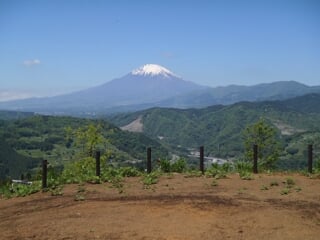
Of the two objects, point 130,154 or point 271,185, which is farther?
point 130,154

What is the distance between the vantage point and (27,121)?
15425 cm

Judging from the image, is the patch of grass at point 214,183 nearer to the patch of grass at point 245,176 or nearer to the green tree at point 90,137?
the patch of grass at point 245,176

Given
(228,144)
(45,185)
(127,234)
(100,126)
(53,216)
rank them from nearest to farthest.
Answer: (127,234) → (53,216) → (45,185) → (100,126) → (228,144)

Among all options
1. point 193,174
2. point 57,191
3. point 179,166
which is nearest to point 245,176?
point 193,174

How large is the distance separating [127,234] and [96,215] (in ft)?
6.06

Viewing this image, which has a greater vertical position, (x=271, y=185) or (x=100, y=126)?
A: (x=100, y=126)

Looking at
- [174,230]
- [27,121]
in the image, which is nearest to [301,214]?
[174,230]

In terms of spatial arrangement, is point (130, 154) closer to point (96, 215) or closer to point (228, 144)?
point (228, 144)

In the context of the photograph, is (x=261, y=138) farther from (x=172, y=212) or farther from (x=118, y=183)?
(x=172, y=212)

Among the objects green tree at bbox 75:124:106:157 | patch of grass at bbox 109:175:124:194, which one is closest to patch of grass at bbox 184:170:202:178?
patch of grass at bbox 109:175:124:194

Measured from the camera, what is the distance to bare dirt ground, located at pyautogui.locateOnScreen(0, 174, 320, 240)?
8203 millimetres

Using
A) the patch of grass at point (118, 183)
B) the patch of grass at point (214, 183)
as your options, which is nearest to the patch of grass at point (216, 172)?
the patch of grass at point (214, 183)

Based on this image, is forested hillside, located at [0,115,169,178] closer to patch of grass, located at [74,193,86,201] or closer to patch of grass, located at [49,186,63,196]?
patch of grass, located at [49,186,63,196]

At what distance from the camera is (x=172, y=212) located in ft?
31.9
